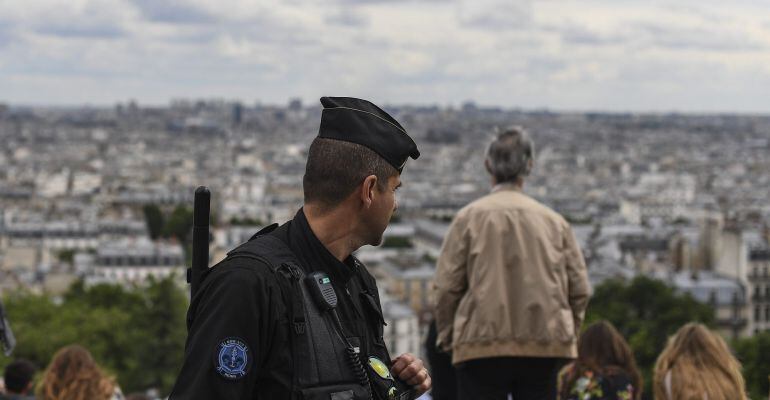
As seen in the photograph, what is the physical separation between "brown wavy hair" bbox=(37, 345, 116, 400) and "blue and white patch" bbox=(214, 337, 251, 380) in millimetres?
3184

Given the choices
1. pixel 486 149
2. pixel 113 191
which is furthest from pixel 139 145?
pixel 486 149

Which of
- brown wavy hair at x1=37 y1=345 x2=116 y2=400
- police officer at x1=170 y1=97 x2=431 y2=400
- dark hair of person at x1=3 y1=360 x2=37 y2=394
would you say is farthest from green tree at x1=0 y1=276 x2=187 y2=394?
police officer at x1=170 y1=97 x2=431 y2=400

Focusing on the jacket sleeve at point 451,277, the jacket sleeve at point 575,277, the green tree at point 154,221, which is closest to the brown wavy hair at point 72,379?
the jacket sleeve at point 451,277

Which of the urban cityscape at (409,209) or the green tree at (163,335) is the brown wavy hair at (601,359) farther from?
the green tree at (163,335)

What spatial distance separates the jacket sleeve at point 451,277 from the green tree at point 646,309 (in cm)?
2352

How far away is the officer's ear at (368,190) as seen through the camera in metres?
2.61

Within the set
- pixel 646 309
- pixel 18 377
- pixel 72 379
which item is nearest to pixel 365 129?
pixel 72 379

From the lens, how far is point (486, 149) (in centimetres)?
491

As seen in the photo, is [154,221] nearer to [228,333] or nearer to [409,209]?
[409,209]

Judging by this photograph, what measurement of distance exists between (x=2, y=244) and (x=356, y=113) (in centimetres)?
6964

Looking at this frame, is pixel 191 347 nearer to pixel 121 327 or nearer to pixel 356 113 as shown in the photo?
pixel 356 113

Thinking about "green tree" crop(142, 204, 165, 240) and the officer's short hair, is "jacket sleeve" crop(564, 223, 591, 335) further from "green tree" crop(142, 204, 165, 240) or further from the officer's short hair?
"green tree" crop(142, 204, 165, 240)

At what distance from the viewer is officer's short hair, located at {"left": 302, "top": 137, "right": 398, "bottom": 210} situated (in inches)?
102

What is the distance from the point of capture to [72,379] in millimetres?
5363
